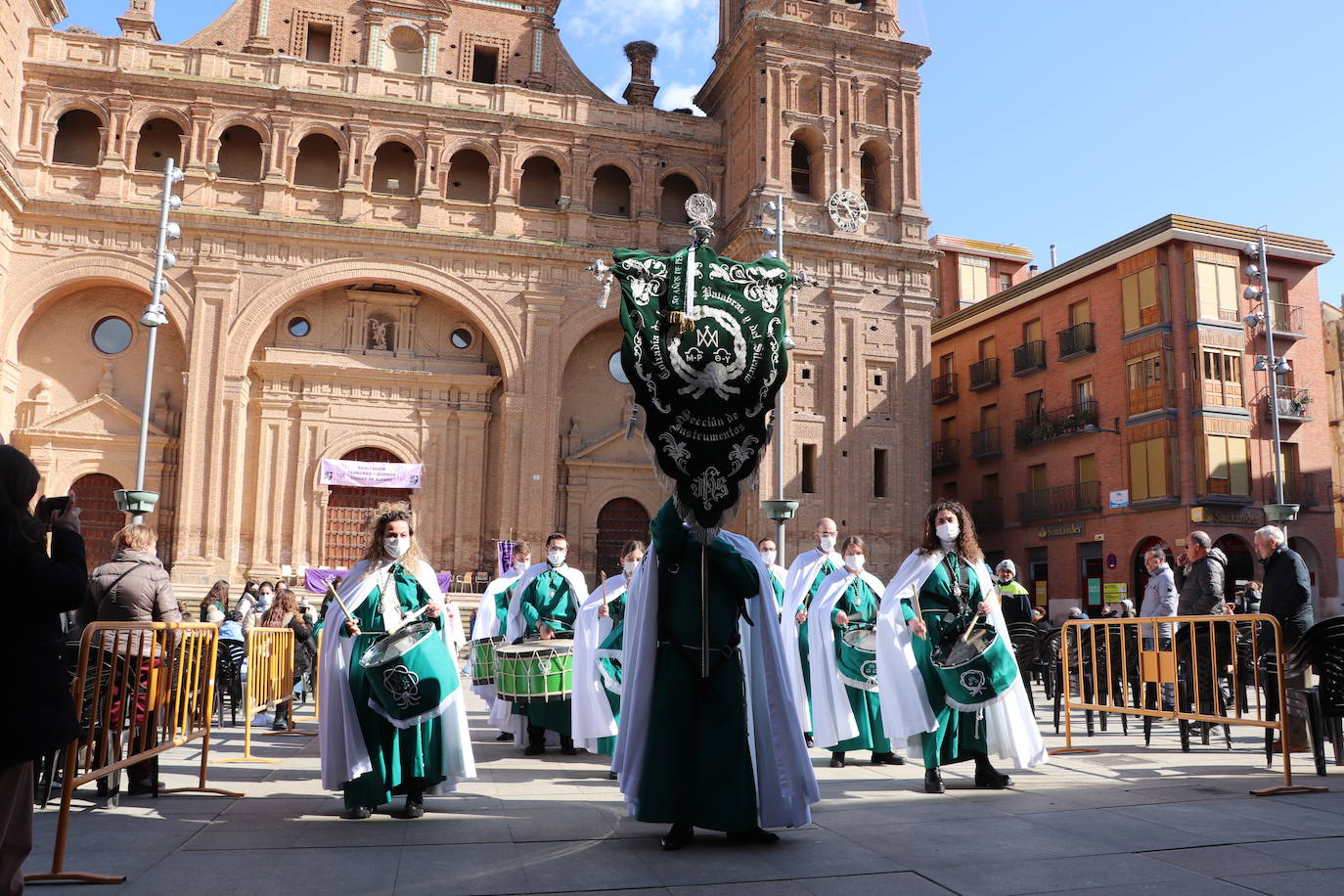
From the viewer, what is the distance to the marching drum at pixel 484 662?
30.6 feet

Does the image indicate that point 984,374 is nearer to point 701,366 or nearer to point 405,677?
point 701,366

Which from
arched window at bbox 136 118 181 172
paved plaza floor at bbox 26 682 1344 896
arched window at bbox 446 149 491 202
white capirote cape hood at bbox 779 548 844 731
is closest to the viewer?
paved plaza floor at bbox 26 682 1344 896

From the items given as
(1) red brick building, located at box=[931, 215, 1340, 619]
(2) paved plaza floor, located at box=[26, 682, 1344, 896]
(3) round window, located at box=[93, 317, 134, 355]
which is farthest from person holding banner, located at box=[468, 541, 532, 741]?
(3) round window, located at box=[93, 317, 134, 355]

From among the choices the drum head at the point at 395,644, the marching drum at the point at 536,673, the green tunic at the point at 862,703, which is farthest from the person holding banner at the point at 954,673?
the drum head at the point at 395,644

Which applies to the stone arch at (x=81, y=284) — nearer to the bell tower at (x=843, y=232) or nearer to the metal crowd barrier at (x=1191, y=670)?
the bell tower at (x=843, y=232)

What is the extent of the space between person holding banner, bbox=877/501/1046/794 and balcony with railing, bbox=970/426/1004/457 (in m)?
26.6

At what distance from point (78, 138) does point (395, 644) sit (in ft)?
89.9

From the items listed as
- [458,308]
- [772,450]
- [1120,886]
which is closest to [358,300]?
[458,308]

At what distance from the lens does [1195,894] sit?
4406 millimetres

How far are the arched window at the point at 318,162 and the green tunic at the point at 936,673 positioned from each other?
84.8 ft

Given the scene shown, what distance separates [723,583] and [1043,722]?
7753mm

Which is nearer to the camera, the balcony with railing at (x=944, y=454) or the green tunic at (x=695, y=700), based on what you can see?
the green tunic at (x=695, y=700)

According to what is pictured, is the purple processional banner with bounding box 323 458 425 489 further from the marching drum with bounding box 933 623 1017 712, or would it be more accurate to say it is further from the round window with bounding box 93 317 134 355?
the marching drum with bounding box 933 623 1017 712

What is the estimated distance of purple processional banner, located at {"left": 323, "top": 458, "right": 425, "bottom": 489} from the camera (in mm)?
28047
